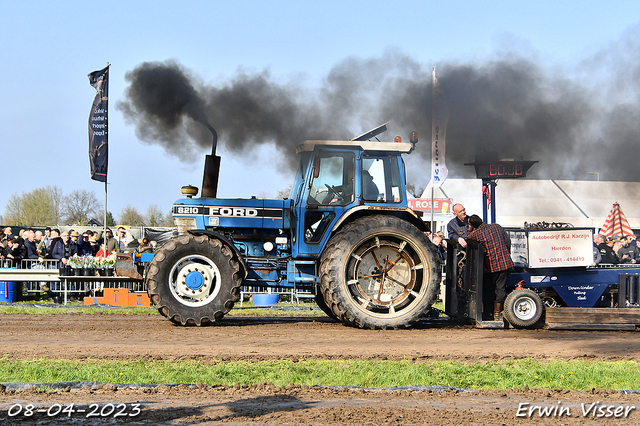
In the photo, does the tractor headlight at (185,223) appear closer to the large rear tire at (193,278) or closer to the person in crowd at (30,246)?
the large rear tire at (193,278)

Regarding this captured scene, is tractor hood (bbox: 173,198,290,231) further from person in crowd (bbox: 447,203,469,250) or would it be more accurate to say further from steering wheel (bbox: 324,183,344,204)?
person in crowd (bbox: 447,203,469,250)

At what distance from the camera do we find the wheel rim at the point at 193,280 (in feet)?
30.2

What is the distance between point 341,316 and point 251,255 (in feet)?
5.35

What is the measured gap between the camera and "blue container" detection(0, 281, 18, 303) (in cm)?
1437

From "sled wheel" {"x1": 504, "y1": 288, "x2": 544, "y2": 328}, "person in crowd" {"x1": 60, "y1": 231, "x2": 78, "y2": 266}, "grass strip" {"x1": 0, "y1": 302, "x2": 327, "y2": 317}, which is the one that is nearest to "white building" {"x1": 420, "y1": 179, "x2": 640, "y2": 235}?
"person in crowd" {"x1": 60, "y1": 231, "x2": 78, "y2": 266}

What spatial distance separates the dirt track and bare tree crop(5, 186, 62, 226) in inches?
1968

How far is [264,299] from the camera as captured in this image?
47.4 feet

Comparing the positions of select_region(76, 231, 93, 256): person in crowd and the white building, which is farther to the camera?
the white building

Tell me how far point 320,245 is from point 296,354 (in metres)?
2.66

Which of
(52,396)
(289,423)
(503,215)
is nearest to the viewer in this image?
(289,423)

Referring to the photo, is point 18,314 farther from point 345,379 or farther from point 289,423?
point 289,423

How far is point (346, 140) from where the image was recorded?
9.63m

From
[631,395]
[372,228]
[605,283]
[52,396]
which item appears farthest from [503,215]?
[52,396]

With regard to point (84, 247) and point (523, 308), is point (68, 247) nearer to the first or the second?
point (84, 247)
